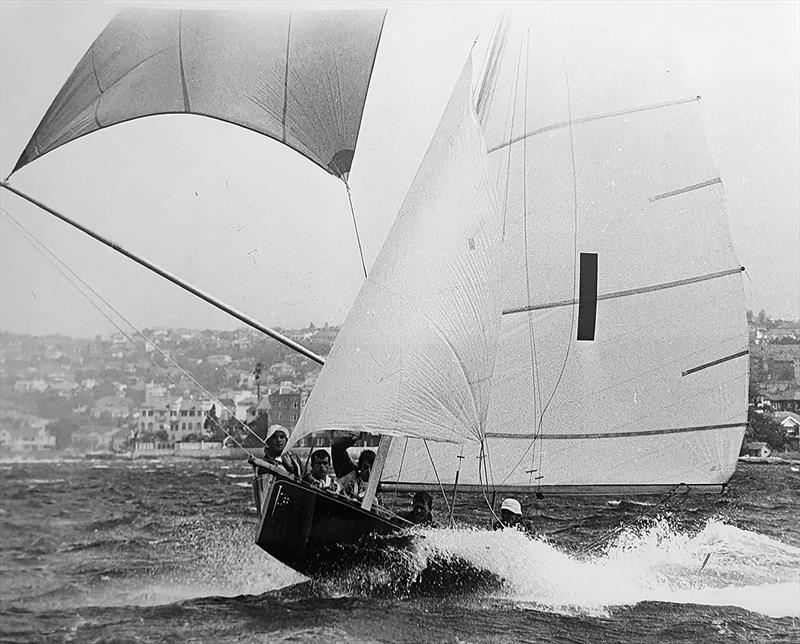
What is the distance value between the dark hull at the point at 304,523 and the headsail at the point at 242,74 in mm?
955

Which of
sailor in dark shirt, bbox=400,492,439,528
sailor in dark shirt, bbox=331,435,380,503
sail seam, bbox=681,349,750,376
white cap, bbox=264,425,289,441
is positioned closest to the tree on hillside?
white cap, bbox=264,425,289,441

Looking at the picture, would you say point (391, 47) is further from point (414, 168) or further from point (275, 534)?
point (275, 534)

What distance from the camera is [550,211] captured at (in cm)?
283

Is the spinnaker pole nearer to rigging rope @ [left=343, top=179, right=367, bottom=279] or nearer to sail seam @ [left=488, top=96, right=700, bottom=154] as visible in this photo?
rigging rope @ [left=343, top=179, right=367, bottom=279]

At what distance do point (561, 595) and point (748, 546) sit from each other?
2.10 ft

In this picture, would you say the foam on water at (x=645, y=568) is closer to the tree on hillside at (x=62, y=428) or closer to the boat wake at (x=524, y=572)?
the boat wake at (x=524, y=572)

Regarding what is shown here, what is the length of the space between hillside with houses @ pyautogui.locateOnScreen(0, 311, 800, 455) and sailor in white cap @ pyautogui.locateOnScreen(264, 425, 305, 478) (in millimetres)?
27

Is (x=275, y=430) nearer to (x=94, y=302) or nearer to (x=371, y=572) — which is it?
(x=371, y=572)

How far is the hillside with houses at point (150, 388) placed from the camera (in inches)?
103

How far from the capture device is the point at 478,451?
273cm

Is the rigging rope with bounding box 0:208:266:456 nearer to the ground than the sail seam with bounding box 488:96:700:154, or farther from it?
nearer to the ground

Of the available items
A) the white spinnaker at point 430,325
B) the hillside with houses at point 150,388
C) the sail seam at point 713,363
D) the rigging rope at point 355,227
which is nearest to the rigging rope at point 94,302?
the hillside with houses at point 150,388

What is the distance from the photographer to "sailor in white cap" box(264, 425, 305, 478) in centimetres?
263

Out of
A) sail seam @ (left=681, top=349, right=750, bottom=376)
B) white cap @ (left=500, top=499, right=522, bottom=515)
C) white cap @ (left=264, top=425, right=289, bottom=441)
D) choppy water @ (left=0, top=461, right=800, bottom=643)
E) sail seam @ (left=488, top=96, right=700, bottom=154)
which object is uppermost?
sail seam @ (left=488, top=96, right=700, bottom=154)
